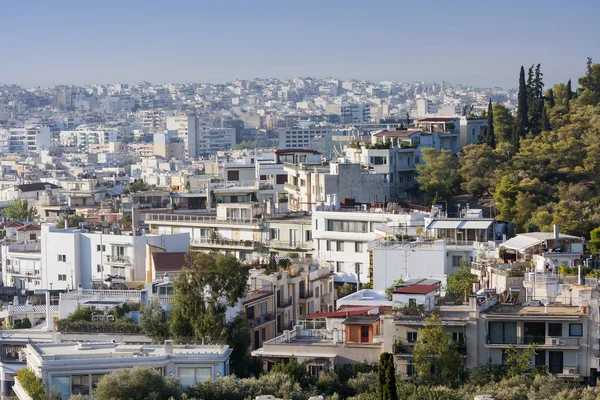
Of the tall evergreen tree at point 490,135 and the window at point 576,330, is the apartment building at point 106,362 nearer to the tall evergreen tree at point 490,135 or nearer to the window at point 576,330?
the window at point 576,330

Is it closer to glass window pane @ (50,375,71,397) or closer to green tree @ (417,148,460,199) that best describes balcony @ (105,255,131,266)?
green tree @ (417,148,460,199)

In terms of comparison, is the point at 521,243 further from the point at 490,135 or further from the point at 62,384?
the point at 490,135

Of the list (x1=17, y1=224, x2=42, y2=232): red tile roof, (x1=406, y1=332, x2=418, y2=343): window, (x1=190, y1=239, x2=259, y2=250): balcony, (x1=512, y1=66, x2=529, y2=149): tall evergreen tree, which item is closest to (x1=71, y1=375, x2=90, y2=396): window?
(x1=406, y1=332, x2=418, y2=343): window

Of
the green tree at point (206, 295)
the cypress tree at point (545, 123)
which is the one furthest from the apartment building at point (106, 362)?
the cypress tree at point (545, 123)

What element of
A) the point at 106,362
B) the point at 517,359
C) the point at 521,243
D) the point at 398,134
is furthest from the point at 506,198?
the point at 106,362

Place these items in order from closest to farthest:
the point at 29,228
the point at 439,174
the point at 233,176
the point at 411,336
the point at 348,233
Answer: the point at 411,336, the point at 348,233, the point at 439,174, the point at 29,228, the point at 233,176

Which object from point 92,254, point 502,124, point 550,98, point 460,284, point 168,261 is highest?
point 550,98

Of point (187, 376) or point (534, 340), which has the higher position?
point (534, 340)
